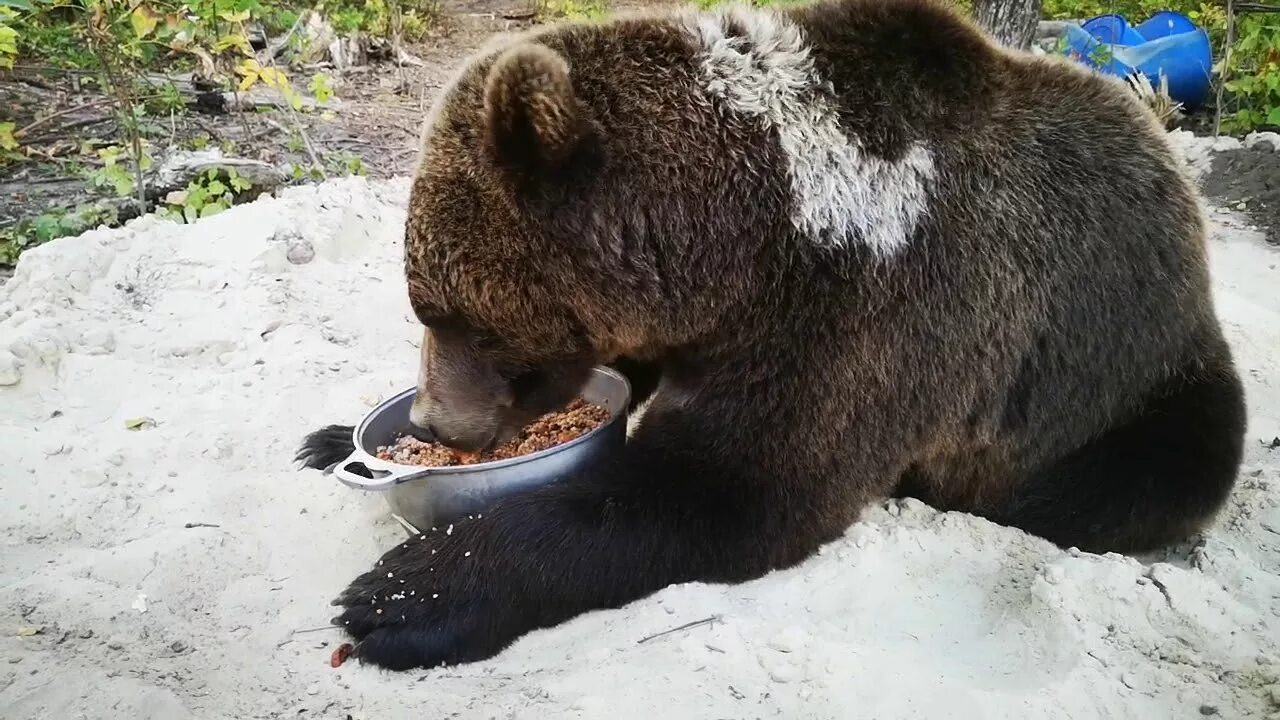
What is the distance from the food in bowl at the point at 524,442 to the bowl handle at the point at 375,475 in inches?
10.6

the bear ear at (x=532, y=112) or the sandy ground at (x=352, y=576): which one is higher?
the bear ear at (x=532, y=112)

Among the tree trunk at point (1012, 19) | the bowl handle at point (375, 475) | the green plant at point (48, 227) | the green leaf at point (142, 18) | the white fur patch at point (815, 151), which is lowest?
the green plant at point (48, 227)

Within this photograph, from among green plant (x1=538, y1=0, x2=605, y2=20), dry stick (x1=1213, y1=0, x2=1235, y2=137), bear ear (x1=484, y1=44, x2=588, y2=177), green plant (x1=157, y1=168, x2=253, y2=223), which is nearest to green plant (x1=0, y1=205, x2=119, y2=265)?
green plant (x1=157, y1=168, x2=253, y2=223)

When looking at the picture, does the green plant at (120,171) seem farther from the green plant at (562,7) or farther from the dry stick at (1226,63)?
the dry stick at (1226,63)

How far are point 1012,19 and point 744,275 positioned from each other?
5.29 metres

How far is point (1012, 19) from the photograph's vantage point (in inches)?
275

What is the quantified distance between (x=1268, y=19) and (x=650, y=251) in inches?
345

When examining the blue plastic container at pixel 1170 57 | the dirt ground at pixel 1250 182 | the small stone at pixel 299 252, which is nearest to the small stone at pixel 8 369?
the small stone at pixel 299 252

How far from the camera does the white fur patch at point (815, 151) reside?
2.85 m

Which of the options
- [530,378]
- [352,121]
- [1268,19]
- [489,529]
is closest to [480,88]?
[530,378]

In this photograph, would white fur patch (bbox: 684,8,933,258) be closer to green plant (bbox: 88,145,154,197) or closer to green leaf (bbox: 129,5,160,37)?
green leaf (bbox: 129,5,160,37)

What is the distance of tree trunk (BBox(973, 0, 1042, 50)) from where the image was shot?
6.94 metres

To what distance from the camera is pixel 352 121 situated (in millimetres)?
8562

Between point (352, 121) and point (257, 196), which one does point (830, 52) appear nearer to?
point (257, 196)
